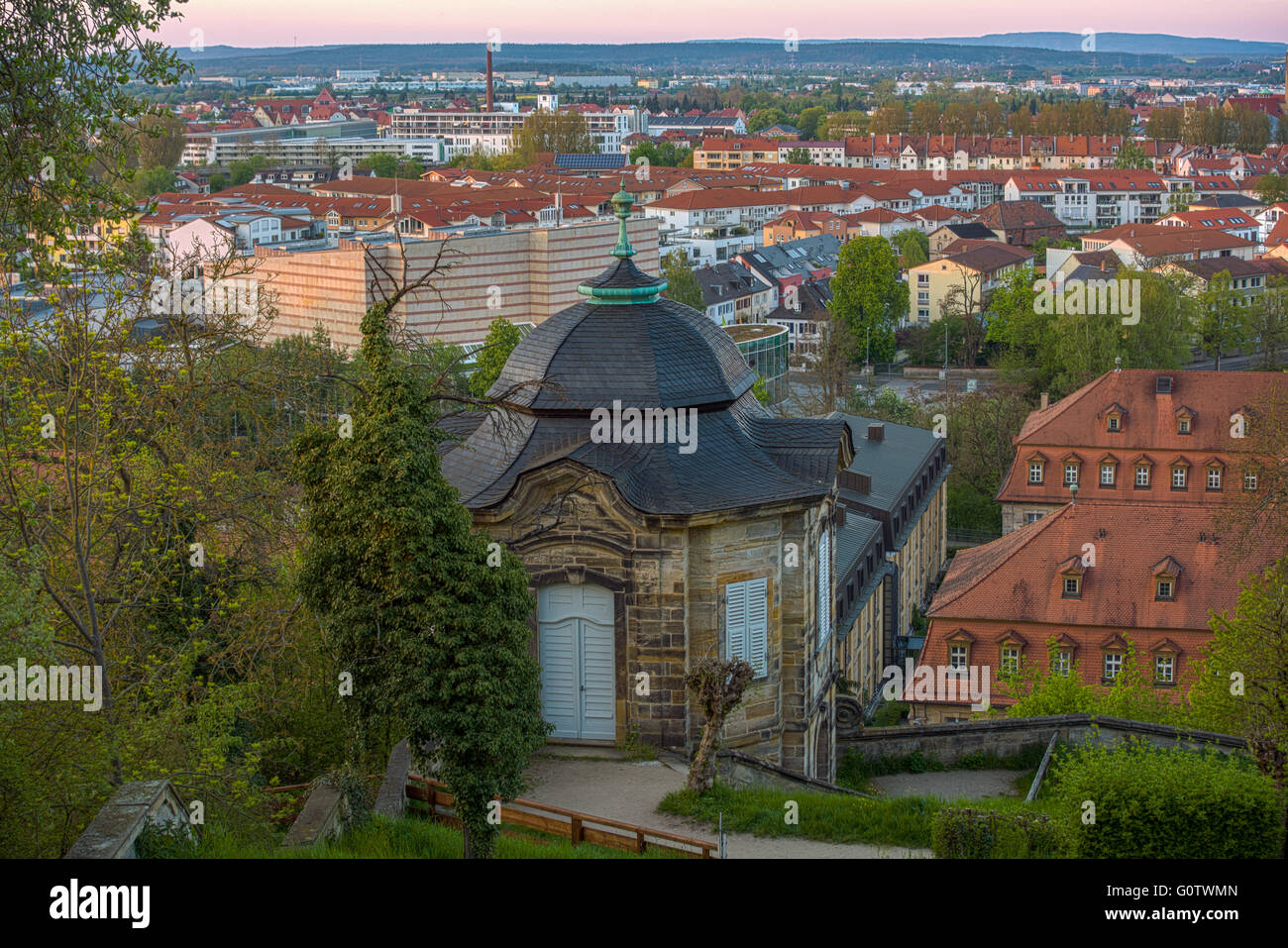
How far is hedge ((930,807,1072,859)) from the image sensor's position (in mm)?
19484

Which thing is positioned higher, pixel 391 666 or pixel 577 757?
pixel 391 666

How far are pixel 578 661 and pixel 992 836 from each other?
23.7 feet

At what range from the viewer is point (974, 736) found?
28641mm

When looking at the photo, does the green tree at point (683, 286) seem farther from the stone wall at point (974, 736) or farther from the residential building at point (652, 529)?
the residential building at point (652, 529)

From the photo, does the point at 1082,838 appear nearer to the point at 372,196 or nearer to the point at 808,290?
the point at 808,290

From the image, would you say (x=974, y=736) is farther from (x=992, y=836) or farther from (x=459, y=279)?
(x=459, y=279)

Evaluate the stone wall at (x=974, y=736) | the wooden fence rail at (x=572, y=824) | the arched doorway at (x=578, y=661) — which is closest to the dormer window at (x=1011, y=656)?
the stone wall at (x=974, y=736)

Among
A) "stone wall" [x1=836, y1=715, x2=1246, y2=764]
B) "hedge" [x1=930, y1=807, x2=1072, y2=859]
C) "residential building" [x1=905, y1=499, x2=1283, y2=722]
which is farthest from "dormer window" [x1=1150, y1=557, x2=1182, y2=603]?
"hedge" [x1=930, y1=807, x2=1072, y2=859]

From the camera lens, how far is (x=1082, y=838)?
1827 centimetres

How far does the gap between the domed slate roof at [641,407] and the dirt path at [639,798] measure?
12.5 ft

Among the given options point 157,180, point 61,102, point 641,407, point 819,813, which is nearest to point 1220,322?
point 641,407

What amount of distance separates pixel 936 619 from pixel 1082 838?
91.0 ft
